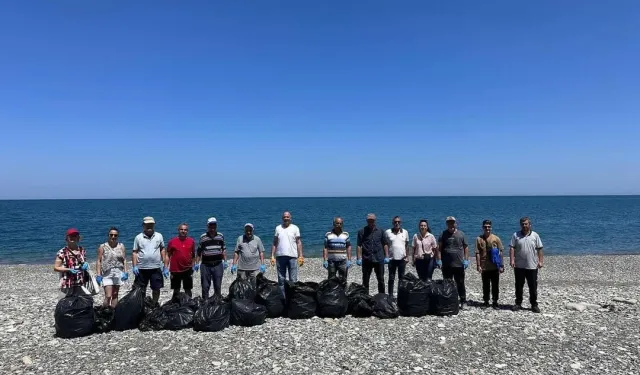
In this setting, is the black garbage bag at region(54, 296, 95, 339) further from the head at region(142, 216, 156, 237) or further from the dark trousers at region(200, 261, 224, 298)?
the dark trousers at region(200, 261, 224, 298)

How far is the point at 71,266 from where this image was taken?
22.9 ft

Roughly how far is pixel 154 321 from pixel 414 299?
4682 mm

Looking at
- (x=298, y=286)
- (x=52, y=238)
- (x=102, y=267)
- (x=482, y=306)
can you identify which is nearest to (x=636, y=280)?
(x=482, y=306)

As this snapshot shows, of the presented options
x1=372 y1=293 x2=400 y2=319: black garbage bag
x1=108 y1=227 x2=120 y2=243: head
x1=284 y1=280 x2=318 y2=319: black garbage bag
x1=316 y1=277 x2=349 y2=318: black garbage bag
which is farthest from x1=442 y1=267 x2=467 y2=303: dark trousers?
x1=108 y1=227 x2=120 y2=243: head

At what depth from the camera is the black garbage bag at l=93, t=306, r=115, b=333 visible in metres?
6.71

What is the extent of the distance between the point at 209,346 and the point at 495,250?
5.74 meters

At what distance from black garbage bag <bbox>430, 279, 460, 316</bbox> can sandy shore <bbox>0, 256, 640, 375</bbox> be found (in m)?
0.21

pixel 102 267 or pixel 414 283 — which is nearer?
pixel 102 267

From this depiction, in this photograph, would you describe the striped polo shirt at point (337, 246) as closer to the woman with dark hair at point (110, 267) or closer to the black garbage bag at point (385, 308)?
the black garbage bag at point (385, 308)

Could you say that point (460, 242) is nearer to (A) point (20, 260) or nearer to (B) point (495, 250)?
(B) point (495, 250)

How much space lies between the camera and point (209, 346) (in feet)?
20.0

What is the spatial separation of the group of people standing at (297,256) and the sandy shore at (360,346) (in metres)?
0.96

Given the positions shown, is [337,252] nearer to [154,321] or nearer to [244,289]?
[244,289]

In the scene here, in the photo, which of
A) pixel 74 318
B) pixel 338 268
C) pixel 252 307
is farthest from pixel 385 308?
pixel 74 318
